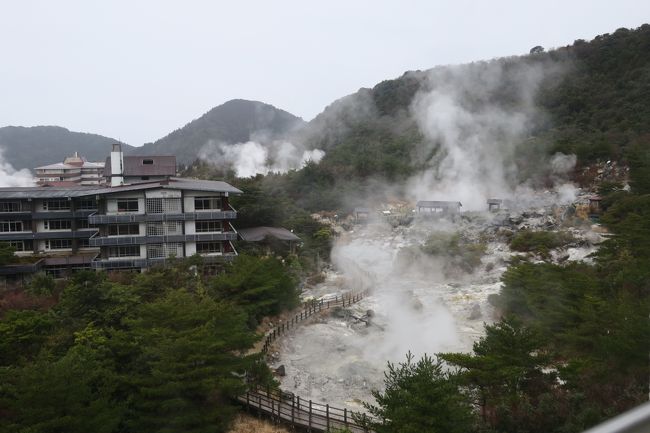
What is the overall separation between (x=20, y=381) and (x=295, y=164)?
67.8m

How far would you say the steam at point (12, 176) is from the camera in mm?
68262

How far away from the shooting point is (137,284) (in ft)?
61.8

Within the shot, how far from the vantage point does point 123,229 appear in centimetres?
2359

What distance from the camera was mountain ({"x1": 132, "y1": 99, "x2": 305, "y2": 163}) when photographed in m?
98.1

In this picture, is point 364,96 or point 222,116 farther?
point 222,116

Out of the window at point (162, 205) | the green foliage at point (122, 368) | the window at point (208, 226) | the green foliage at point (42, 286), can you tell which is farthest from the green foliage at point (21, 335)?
the window at point (208, 226)

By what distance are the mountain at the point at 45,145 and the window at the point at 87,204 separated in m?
75.7

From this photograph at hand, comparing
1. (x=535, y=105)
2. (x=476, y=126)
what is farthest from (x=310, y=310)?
(x=535, y=105)

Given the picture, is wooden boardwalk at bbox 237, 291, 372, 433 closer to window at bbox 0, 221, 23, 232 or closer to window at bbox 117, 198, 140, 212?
window at bbox 117, 198, 140, 212

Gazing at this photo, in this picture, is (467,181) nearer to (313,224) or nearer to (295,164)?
(313,224)

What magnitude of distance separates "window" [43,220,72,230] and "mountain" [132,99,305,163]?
2587 inches

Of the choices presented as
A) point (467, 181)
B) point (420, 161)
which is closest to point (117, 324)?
point (467, 181)

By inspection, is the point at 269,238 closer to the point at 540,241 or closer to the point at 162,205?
the point at 162,205

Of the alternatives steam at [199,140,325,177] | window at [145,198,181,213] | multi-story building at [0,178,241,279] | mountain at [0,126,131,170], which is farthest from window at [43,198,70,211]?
mountain at [0,126,131,170]
